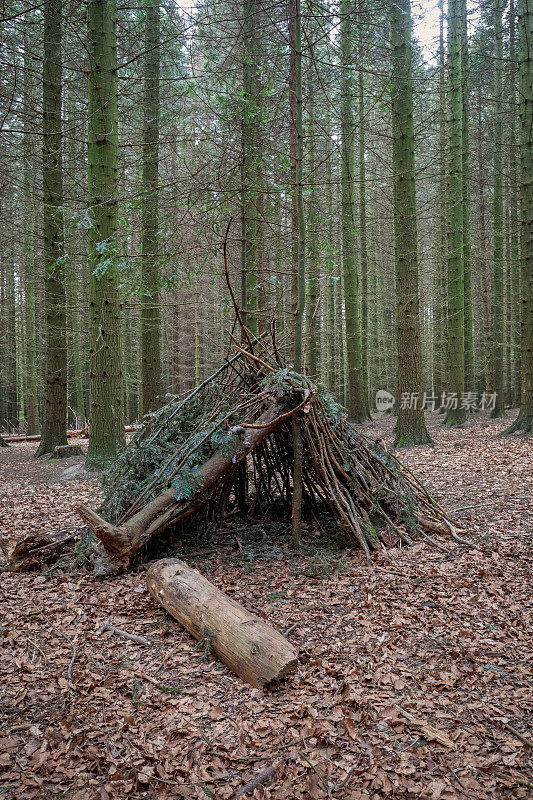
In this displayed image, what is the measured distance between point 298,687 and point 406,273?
8.11m

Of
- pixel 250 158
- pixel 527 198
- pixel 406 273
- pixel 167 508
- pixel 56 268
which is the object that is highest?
pixel 527 198

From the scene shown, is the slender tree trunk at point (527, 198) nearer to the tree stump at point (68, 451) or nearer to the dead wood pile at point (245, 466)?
the dead wood pile at point (245, 466)

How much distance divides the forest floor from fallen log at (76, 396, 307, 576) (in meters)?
0.22

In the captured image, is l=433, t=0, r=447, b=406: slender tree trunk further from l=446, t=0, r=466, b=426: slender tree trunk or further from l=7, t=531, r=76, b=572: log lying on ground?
l=7, t=531, r=76, b=572: log lying on ground

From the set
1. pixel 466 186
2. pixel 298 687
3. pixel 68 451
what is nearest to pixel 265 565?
pixel 298 687

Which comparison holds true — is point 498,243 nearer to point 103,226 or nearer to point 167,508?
point 103,226

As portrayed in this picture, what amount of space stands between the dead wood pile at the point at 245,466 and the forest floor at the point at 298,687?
40 cm

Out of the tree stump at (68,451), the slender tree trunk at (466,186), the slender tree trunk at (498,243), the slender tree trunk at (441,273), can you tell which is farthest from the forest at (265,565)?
the slender tree trunk at (441,273)

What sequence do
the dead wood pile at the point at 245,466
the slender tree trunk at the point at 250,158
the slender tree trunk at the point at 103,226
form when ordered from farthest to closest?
1. the slender tree trunk at the point at 103,226
2. the slender tree trunk at the point at 250,158
3. the dead wood pile at the point at 245,466

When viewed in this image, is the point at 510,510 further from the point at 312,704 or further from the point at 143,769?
the point at 143,769

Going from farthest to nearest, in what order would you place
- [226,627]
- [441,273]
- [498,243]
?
[441,273], [498,243], [226,627]

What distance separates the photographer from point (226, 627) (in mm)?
2938

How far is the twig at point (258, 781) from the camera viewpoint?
2.04m

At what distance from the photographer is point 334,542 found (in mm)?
4730
